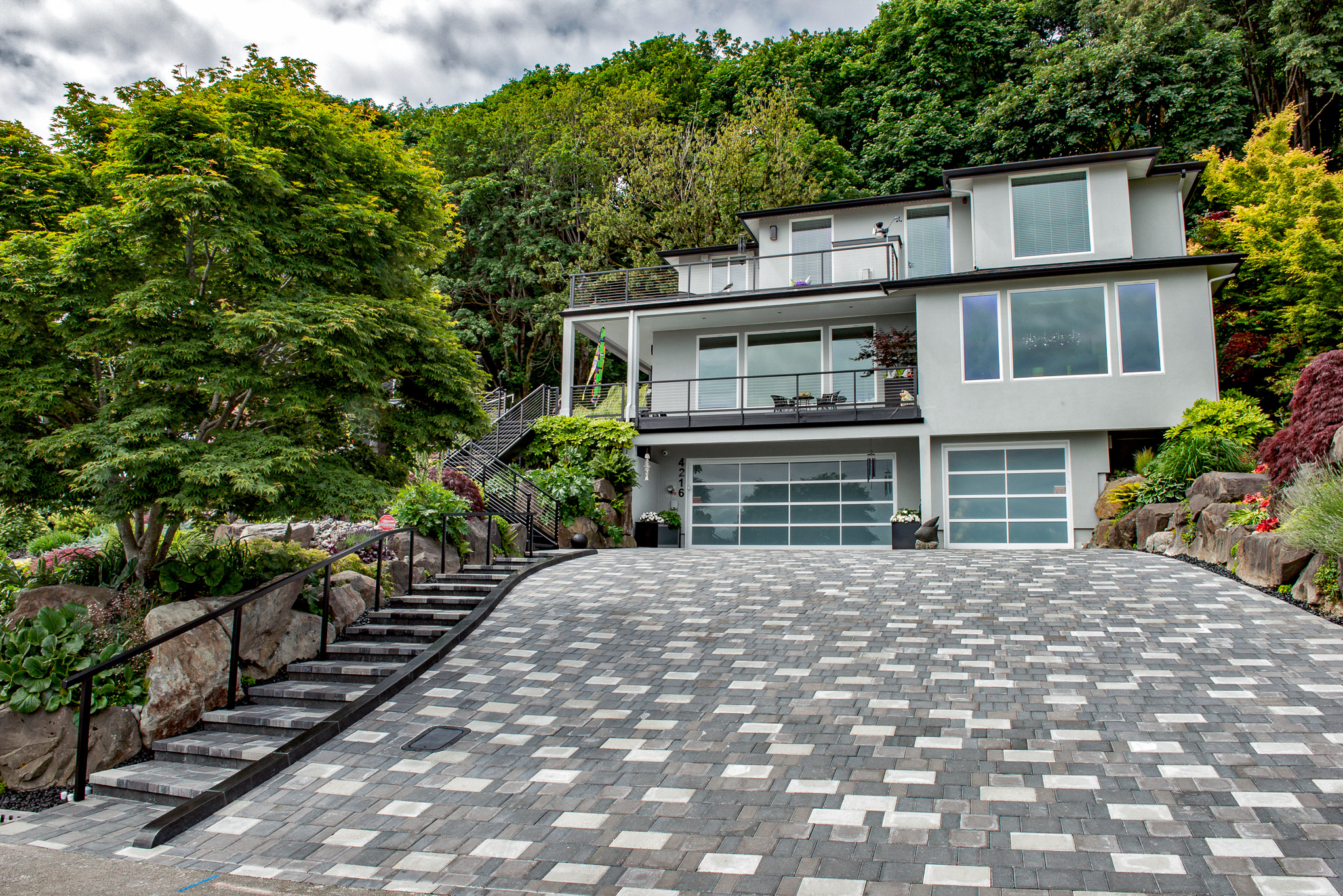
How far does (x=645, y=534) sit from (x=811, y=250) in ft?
29.7

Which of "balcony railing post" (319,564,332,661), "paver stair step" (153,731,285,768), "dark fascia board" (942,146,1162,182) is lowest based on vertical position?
"paver stair step" (153,731,285,768)

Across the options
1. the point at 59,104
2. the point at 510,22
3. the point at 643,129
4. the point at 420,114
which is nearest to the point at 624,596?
the point at 59,104

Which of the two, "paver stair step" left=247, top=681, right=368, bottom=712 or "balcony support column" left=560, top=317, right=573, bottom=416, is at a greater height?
"balcony support column" left=560, top=317, right=573, bottom=416

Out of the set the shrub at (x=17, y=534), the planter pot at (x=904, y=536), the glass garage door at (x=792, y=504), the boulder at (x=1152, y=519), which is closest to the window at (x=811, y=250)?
the glass garage door at (x=792, y=504)

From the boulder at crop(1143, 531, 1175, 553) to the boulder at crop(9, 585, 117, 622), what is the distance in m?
14.5

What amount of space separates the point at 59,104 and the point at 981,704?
32.7 feet

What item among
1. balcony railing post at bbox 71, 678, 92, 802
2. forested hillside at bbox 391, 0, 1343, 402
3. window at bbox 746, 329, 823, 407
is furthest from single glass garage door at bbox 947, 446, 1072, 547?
balcony railing post at bbox 71, 678, 92, 802

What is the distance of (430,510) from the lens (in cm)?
1187

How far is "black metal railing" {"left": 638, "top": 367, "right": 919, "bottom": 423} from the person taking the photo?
1880 cm

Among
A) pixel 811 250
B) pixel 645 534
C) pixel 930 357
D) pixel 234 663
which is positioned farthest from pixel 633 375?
pixel 234 663

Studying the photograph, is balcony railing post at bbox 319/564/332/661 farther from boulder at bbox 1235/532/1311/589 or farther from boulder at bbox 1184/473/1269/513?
boulder at bbox 1184/473/1269/513

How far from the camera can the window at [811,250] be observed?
21.4 meters

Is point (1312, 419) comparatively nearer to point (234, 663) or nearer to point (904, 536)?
point (904, 536)

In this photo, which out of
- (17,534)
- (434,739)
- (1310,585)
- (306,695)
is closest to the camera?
(434,739)
